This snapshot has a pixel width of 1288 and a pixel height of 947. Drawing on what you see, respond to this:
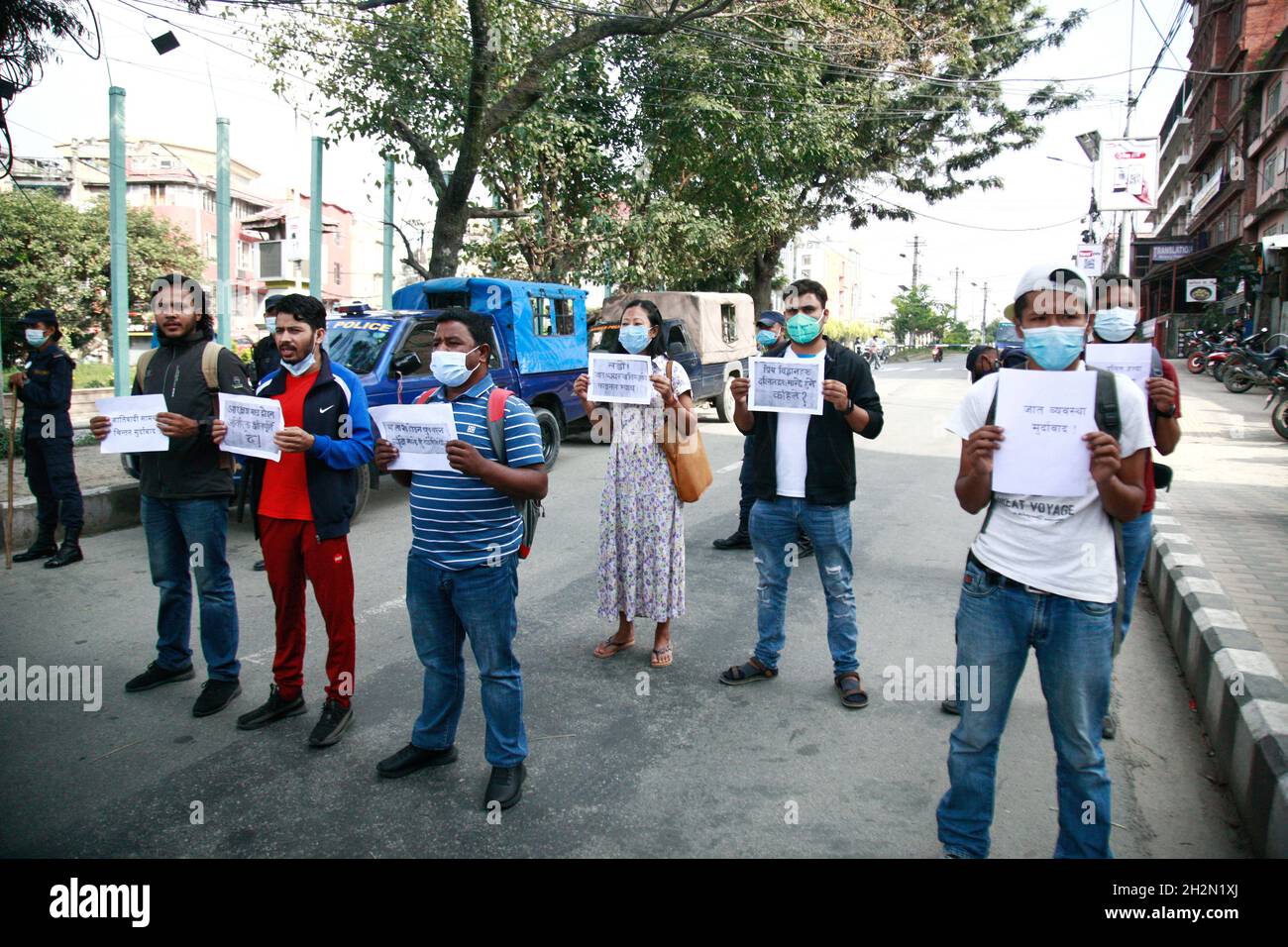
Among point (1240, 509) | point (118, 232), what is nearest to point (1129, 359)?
point (1240, 509)

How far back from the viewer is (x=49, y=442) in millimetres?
6914

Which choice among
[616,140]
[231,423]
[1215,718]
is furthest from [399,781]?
[616,140]

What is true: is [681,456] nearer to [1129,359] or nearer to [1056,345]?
[1129,359]

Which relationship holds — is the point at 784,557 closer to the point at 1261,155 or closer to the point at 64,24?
the point at 64,24

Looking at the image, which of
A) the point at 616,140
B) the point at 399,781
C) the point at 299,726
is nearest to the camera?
the point at 399,781

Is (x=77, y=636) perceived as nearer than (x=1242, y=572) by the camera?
Yes

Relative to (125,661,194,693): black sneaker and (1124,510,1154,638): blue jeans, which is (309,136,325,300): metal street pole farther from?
(1124,510,1154,638): blue jeans

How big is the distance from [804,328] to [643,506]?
125 cm

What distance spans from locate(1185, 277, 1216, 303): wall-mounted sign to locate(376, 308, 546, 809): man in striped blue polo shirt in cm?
3379

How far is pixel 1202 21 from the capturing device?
40875mm

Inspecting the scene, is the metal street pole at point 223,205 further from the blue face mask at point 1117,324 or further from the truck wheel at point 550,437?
the blue face mask at point 1117,324

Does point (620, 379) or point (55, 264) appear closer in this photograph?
point (620, 379)

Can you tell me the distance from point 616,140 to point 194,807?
668 inches

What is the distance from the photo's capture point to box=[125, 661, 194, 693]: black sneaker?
14.6ft
